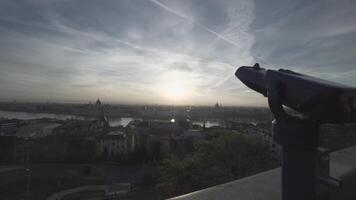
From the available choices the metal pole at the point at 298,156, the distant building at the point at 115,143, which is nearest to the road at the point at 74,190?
the distant building at the point at 115,143

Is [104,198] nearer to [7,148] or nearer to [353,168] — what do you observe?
[353,168]

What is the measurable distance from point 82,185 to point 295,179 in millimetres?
18369

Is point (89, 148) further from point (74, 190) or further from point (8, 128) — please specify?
point (8, 128)

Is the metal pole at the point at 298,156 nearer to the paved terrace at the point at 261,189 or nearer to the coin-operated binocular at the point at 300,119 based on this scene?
→ the coin-operated binocular at the point at 300,119

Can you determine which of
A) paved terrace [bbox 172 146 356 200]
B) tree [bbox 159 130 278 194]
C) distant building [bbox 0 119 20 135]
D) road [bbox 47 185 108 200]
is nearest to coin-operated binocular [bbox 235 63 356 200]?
paved terrace [bbox 172 146 356 200]

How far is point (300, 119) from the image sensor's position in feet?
3.14

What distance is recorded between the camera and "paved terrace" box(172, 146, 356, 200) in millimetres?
1599

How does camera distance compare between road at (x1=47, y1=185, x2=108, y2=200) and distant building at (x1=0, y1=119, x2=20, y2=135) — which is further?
distant building at (x1=0, y1=119, x2=20, y2=135)

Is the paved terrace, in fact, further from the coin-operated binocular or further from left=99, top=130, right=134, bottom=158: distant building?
left=99, top=130, right=134, bottom=158: distant building

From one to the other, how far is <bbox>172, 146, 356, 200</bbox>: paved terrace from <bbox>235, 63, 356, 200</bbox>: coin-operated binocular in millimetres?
603

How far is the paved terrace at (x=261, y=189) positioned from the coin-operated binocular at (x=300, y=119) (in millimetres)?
603

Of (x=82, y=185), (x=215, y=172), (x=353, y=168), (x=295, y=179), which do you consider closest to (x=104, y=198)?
(x=82, y=185)

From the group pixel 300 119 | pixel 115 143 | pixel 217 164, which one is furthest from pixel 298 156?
pixel 115 143

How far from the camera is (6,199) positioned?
1482 cm
